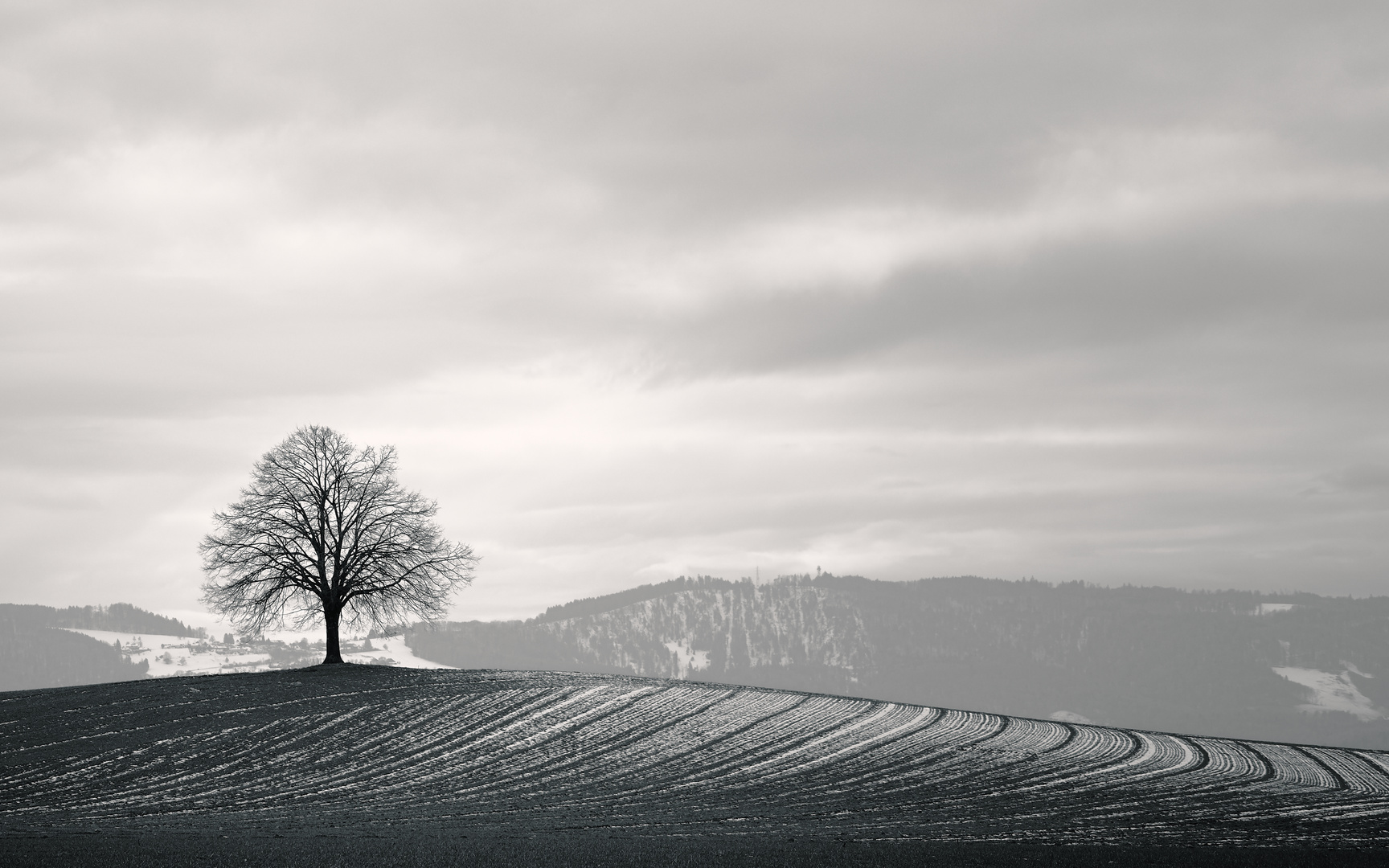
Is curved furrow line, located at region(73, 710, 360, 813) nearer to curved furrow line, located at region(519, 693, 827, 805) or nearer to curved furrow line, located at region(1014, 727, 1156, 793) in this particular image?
curved furrow line, located at region(519, 693, 827, 805)

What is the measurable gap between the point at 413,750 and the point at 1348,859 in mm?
30290

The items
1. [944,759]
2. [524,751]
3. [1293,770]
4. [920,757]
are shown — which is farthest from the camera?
[524,751]

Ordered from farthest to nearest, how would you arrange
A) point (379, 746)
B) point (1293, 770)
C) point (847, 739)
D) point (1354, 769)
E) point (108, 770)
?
point (847, 739) → point (379, 746) → point (1354, 769) → point (1293, 770) → point (108, 770)

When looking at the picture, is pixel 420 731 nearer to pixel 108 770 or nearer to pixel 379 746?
pixel 379 746

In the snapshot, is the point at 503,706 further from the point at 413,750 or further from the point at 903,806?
the point at 903,806

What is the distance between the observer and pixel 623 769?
1528 inches

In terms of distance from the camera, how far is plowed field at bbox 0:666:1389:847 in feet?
92.4

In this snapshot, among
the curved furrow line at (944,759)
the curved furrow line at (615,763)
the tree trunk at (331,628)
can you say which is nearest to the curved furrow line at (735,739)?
the curved furrow line at (615,763)

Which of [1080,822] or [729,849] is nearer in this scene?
[729,849]

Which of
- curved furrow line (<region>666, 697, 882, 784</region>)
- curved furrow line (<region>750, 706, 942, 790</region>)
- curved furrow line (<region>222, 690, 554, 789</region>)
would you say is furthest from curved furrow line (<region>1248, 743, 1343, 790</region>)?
curved furrow line (<region>222, 690, 554, 789</region>)

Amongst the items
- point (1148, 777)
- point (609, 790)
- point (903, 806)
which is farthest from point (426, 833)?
point (1148, 777)

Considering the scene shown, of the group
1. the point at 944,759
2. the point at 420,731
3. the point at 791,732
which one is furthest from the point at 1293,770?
the point at 420,731

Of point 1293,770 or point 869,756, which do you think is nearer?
point 1293,770

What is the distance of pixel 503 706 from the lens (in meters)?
50.0
